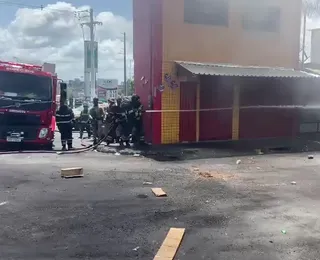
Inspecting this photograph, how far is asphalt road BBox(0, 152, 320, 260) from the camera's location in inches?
140

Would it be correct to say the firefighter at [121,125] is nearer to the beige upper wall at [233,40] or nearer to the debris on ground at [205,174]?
the beige upper wall at [233,40]

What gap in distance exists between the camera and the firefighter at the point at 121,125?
1048 cm

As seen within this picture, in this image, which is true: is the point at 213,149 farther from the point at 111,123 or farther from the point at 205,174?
the point at 205,174

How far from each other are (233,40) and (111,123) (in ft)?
14.3

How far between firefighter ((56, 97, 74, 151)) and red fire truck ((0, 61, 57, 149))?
24 centimetres

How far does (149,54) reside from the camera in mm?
10773

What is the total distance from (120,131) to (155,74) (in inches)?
71.3

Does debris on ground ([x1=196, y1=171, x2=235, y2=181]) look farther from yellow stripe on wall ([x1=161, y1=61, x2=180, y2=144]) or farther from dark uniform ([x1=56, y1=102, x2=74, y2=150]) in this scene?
dark uniform ([x1=56, y1=102, x2=74, y2=150])

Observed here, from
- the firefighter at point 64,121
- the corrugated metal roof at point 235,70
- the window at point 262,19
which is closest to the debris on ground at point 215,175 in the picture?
the corrugated metal roof at point 235,70

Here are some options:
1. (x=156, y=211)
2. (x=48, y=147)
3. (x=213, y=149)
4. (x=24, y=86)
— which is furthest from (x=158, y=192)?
(x=24, y=86)

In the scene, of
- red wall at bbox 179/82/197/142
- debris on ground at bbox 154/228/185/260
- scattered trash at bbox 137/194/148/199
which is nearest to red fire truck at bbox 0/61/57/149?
red wall at bbox 179/82/197/142

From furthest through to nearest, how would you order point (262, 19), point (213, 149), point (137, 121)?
point (262, 19) → point (137, 121) → point (213, 149)

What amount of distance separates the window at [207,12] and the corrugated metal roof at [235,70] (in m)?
1.22

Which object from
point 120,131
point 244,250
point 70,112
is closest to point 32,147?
point 70,112
